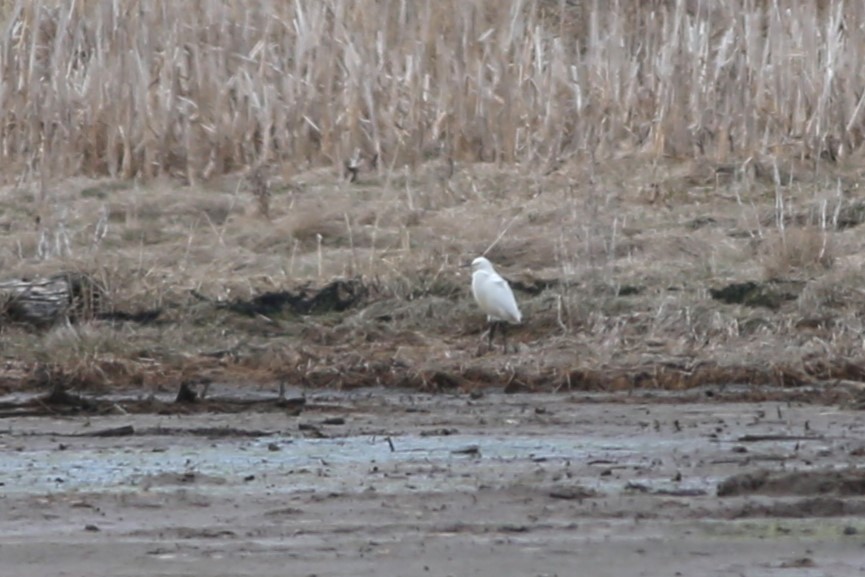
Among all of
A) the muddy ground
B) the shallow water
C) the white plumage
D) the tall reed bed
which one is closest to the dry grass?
the tall reed bed

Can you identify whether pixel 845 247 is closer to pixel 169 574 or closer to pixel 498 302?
pixel 498 302

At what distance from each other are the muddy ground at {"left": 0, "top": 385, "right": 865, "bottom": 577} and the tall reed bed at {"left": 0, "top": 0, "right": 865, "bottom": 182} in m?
4.37

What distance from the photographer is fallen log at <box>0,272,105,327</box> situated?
1044 centimetres

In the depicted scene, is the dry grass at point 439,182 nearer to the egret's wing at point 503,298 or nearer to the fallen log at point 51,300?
the fallen log at point 51,300

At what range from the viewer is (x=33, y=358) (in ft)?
32.4

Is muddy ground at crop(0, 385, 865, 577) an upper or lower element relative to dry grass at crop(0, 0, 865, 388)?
lower

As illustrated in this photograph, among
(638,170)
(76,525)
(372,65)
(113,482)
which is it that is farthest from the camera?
(372,65)

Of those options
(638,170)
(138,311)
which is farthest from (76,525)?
(638,170)

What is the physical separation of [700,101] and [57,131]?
4205 millimetres

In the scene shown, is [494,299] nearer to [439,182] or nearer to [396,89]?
[439,182]

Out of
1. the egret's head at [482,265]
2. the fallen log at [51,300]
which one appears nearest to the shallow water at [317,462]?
the egret's head at [482,265]

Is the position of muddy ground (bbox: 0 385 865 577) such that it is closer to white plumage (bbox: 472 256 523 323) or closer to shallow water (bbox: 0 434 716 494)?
shallow water (bbox: 0 434 716 494)

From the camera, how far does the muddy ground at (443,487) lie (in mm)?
5648

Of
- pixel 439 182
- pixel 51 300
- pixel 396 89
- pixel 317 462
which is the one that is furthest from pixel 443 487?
pixel 396 89
